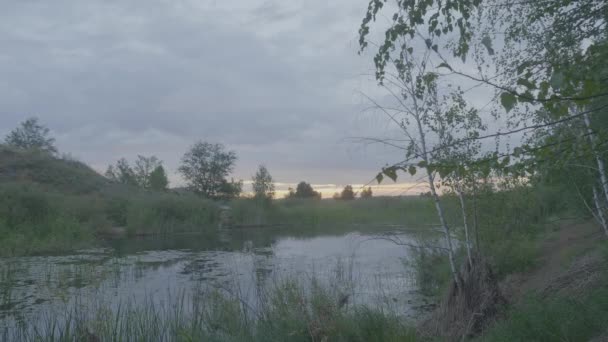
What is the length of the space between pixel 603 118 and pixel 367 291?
683cm

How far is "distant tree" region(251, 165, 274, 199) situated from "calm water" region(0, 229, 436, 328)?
28.7m

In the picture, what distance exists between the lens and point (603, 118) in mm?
9125

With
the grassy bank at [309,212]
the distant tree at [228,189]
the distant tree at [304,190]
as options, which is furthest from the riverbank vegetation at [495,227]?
the distant tree at [304,190]

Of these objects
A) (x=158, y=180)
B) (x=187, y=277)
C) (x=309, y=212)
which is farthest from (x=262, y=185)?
(x=187, y=277)

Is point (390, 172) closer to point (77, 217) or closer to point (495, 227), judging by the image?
point (495, 227)

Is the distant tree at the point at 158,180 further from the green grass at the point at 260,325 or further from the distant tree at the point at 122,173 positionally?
the green grass at the point at 260,325

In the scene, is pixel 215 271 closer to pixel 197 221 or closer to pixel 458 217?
pixel 458 217

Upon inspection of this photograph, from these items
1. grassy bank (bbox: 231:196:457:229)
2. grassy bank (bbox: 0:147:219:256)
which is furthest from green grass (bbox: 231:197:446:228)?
grassy bank (bbox: 0:147:219:256)

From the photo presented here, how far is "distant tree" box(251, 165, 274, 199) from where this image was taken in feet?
173

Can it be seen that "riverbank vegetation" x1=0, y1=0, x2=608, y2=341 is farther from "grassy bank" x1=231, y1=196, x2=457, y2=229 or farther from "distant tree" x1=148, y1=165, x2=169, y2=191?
"distant tree" x1=148, y1=165, x2=169, y2=191

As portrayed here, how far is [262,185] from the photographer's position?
56844 mm

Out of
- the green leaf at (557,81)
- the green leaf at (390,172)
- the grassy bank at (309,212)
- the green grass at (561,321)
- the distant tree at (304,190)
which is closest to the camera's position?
the green leaf at (557,81)

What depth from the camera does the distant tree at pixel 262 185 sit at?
52.9 meters

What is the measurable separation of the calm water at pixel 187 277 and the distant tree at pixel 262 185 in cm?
2871
